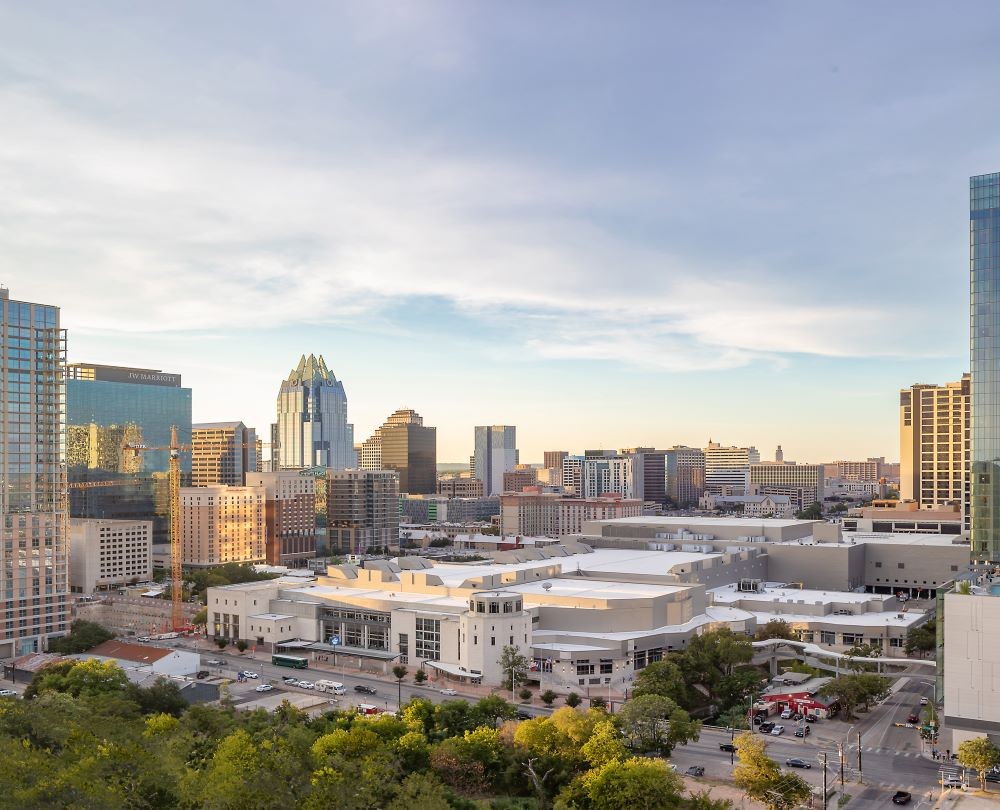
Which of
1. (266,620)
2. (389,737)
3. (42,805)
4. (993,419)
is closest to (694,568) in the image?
(993,419)

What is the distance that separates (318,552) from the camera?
131 meters

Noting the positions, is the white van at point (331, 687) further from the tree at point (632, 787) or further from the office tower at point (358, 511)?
the office tower at point (358, 511)

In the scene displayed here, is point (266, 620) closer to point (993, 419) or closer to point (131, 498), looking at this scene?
point (993, 419)

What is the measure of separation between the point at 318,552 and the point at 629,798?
106 meters

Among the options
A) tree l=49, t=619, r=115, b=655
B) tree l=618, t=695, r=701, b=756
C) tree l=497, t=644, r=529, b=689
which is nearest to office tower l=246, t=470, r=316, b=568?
tree l=49, t=619, r=115, b=655

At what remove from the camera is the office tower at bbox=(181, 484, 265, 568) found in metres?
115

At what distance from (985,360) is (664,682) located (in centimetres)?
3452

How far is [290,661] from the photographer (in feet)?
192

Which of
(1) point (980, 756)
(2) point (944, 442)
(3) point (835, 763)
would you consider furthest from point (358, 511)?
(1) point (980, 756)

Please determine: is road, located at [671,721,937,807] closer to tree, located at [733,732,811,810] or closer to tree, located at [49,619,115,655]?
tree, located at [733,732,811,810]

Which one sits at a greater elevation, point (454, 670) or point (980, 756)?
point (980, 756)

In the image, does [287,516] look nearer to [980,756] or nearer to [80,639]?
[80,639]

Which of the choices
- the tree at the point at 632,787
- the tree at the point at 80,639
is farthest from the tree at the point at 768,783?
the tree at the point at 80,639

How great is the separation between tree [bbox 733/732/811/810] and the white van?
941 inches
